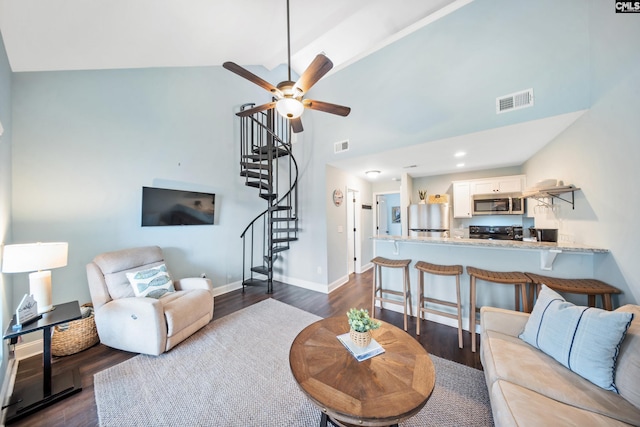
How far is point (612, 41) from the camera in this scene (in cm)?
166

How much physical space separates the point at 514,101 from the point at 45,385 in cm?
483

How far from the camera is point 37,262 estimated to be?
166 cm

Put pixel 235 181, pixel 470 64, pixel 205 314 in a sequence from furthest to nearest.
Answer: pixel 235 181, pixel 205 314, pixel 470 64

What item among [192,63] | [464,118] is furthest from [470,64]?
[192,63]

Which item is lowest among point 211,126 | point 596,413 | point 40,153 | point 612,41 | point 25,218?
point 596,413

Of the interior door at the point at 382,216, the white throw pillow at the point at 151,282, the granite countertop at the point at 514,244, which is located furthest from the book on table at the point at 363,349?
the interior door at the point at 382,216

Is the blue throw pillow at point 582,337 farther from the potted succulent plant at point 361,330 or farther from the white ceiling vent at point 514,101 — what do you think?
the white ceiling vent at point 514,101

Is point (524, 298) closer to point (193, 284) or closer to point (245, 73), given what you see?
point (245, 73)

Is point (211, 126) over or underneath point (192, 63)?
underneath

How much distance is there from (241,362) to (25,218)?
106 inches

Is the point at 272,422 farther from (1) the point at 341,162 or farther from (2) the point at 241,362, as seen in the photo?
(1) the point at 341,162

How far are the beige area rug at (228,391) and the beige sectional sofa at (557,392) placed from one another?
428mm

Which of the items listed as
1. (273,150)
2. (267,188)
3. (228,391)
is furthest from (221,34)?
(228,391)

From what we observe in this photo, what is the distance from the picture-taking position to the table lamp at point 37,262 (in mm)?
1593
